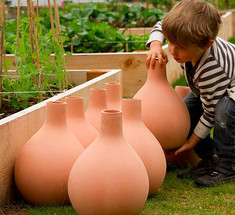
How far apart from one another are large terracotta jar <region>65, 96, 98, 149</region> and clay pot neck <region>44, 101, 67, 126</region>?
0.14 m

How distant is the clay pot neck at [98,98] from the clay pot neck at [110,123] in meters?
0.58

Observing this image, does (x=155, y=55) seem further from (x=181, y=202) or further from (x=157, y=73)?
(x=181, y=202)

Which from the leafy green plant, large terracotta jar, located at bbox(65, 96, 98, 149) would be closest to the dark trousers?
large terracotta jar, located at bbox(65, 96, 98, 149)

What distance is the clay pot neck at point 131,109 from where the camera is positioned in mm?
2117

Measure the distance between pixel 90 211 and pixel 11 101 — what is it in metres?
1.30

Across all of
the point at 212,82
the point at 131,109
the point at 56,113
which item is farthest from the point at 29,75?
the point at 212,82

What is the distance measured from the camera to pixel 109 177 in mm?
1795

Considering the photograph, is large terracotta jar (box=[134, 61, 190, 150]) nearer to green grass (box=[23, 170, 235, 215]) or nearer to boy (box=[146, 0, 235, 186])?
boy (box=[146, 0, 235, 186])

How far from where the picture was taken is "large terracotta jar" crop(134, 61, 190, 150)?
2516 millimetres

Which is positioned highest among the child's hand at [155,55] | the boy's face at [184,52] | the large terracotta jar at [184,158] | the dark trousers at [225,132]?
the boy's face at [184,52]

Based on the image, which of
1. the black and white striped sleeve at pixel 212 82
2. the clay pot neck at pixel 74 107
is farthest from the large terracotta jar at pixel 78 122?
the black and white striped sleeve at pixel 212 82

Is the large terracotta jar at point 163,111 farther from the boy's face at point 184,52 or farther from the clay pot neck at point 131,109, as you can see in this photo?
the clay pot neck at point 131,109

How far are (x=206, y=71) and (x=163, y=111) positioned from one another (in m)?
0.31

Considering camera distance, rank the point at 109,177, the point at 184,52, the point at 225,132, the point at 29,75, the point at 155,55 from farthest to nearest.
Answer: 1. the point at 29,75
2. the point at 155,55
3. the point at 225,132
4. the point at 184,52
5. the point at 109,177
